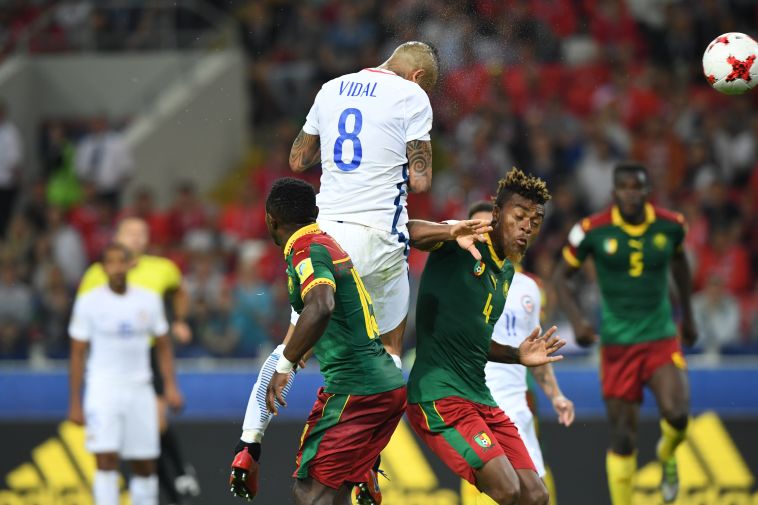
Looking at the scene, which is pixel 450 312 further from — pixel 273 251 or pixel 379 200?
pixel 273 251

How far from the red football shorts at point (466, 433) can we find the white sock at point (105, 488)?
3.91 metres

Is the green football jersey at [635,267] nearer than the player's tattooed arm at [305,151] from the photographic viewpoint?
No

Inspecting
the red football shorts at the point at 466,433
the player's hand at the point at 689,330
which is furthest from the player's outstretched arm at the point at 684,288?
the red football shorts at the point at 466,433

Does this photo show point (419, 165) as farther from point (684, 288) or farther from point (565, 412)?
point (684, 288)

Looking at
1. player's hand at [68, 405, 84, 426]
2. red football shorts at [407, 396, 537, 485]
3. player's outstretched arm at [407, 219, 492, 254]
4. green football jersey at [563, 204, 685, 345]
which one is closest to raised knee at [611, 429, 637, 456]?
green football jersey at [563, 204, 685, 345]

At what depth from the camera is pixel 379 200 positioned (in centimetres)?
756

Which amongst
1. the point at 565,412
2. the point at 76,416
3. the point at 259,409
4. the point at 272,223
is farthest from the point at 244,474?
the point at 76,416

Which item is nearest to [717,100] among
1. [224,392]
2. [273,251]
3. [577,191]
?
[577,191]

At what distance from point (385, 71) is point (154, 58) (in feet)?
37.8

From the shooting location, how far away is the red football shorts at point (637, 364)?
10125 millimetres

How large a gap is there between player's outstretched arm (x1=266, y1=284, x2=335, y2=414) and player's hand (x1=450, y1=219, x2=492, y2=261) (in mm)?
869

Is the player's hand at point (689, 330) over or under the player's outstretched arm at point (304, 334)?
under

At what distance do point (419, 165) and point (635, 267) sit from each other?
3186 millimetres

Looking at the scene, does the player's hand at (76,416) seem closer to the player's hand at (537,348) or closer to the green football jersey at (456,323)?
the green football jersey at (456,323)
